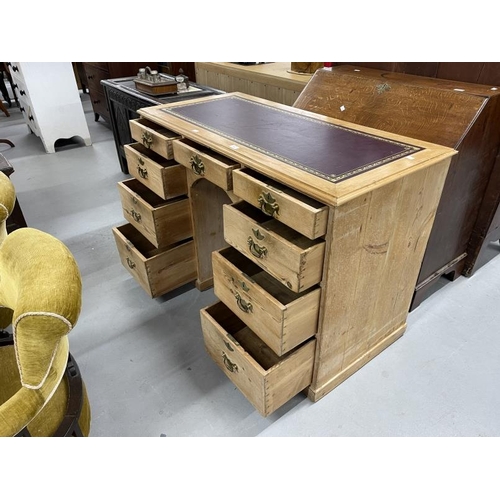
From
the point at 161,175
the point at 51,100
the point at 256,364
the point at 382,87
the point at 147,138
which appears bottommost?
the point at 256,364

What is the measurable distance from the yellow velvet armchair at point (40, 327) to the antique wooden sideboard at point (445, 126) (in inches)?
49.3

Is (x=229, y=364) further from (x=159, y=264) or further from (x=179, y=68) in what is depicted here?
(x=179, y=68)

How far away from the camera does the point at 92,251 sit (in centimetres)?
222

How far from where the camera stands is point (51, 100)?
3.38m

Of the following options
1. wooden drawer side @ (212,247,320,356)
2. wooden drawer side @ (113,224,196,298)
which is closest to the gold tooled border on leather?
wooden drawer side @ (212,247,320,356)

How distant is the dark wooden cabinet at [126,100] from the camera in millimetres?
2301

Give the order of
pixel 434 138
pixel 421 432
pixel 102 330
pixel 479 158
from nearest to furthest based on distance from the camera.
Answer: pixel 421 432 < pixel 434 138 < pixel 479 158 < pixel 102 330

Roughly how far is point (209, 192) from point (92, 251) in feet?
2.96

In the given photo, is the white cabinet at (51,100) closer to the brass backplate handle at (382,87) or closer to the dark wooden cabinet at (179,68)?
the dark wooden cabinet at (179,68)

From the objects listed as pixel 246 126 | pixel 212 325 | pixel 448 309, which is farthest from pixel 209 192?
pixel 448 309

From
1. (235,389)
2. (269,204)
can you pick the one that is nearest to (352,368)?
(235,389)

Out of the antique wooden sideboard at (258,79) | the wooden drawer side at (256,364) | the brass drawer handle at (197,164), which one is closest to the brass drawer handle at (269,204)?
the brass drawer handle at (197,164)

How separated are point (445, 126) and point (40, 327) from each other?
1.38 meters

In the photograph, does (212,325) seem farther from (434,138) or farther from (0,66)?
(0,66)
